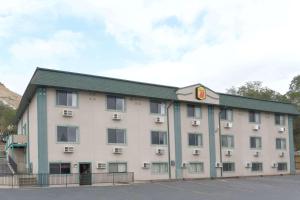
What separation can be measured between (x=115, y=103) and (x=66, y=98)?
436 cm

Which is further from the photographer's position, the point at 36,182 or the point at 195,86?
the point at 195,86

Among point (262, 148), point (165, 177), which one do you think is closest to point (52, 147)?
point (165, 177)

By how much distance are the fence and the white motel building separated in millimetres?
726

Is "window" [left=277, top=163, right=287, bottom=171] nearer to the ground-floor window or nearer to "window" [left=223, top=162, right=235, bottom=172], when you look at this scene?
the ground-floor window

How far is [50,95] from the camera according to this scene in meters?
31.7

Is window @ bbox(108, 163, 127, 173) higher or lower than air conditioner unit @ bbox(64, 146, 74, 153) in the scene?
lower

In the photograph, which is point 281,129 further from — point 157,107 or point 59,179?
point 59,179

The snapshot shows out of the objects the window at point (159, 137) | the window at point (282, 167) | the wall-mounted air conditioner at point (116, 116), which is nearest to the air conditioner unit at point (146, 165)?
the window at point (159, 137)

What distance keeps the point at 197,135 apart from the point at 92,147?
11044 millimetres

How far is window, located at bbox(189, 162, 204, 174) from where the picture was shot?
38.8m

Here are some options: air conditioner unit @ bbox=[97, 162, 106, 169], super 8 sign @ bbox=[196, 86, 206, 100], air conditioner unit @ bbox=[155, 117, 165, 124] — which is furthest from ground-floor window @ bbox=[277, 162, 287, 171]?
air conditioner unit @ bbox=[97, 162, 106, 169]

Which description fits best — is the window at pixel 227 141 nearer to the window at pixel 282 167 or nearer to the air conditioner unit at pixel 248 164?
the air conditioner unit at pixel 248 164

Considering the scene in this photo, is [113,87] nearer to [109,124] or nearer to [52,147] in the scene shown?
[109,124]

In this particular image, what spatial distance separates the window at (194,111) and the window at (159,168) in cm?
550
